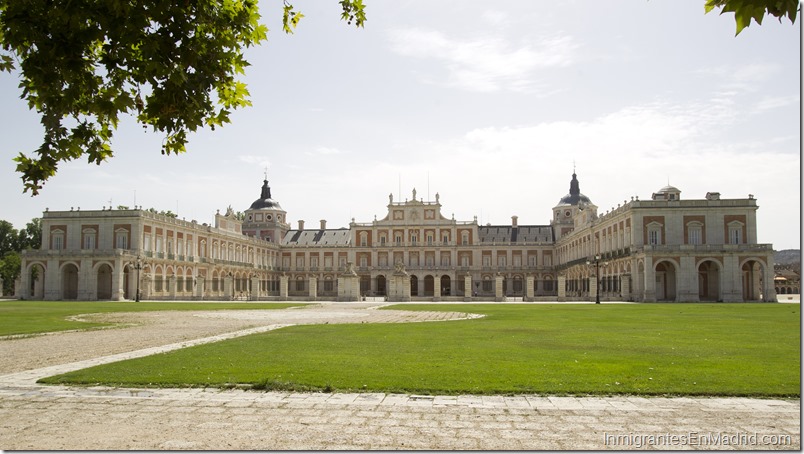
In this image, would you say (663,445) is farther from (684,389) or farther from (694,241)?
(694,241)

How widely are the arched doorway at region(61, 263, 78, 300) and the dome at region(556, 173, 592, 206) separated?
58.7 m

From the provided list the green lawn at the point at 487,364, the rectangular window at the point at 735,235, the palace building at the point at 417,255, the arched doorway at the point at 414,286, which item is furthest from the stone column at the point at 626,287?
the green lawn at the point at 487,364

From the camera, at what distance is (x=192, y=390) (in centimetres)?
861

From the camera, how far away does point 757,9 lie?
3.79 metres

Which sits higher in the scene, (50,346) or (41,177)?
(41,177)

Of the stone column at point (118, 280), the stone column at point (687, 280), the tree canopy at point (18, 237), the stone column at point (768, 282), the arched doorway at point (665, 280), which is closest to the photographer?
the stone column at point (768, 282)

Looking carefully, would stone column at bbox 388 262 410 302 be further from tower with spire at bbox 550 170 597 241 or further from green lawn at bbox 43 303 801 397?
green lawn at bbox 43 303 801 397

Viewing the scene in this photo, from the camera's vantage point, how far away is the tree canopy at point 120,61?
5512 mm

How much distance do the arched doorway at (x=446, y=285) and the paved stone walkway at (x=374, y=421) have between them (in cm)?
7703

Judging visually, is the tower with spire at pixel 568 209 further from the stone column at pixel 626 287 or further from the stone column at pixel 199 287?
the stone column at pixel 199 287

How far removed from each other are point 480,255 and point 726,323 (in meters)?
65.9

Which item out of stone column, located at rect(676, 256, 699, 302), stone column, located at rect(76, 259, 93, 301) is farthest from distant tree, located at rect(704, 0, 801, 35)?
stone column, located at rect(76, 259, 93, 301)

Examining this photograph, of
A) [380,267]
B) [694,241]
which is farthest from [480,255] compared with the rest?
[694,241]

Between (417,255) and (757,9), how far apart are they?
82910 mm
